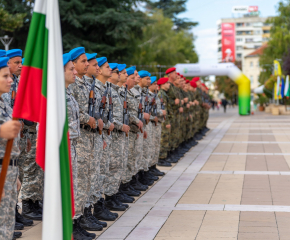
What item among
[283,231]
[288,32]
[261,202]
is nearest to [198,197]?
[261,202]

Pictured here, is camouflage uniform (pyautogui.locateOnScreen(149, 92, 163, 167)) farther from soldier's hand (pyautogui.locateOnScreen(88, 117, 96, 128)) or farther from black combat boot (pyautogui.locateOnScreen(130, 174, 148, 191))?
soldier's hand (pyautogui.locateOnScreen(88, 117, 96, 128))

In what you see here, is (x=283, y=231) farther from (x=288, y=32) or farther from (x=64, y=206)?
(x=288, y=32)

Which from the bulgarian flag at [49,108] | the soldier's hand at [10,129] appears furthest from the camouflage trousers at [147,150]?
the soldier's hand at [10,129]

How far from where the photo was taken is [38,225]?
6.27 metres

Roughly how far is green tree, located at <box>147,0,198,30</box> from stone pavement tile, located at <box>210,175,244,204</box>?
55.0 m

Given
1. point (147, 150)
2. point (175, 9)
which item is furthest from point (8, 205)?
point (175, 9)

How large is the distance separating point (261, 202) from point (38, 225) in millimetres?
3269

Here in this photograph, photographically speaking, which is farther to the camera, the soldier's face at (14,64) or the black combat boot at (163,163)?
the black combat boot at (163,163)

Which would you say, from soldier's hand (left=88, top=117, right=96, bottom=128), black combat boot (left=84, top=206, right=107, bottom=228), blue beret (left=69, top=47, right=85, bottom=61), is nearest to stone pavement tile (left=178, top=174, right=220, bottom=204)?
black combat boot (left=84, top=206, right=107, bottom=228)

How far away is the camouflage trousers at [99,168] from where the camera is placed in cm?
605

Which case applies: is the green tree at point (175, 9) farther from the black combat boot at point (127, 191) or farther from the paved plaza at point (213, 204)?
the black combat boot at point (127, 191)

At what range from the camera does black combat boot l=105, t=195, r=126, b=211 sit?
7004 mm

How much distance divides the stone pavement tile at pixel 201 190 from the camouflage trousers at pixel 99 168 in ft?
5.11

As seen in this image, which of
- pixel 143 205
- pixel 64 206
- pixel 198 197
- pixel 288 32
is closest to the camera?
pixel 64 206
